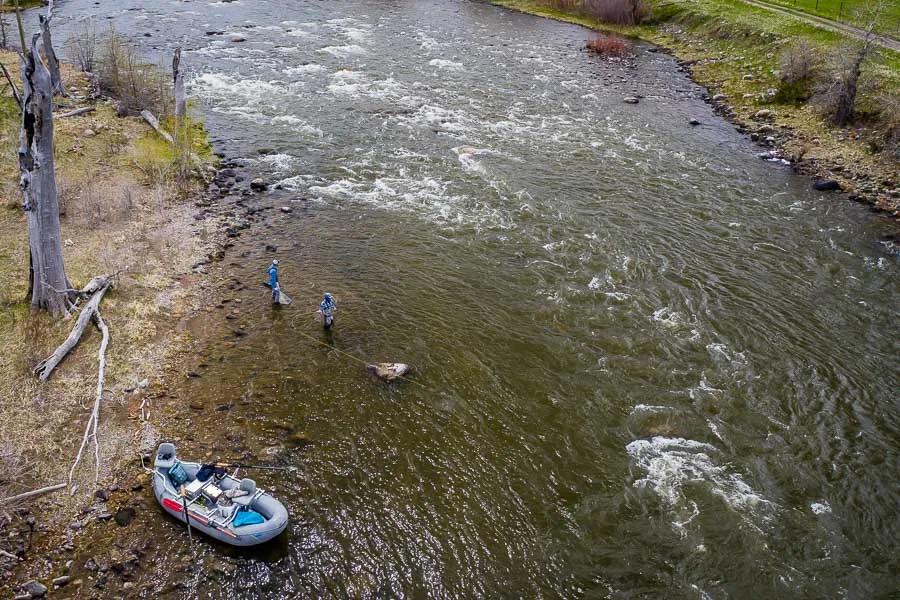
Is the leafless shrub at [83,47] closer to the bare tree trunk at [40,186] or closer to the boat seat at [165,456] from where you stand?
the bare tree trunk at [40,186]

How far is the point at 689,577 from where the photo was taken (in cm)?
1555

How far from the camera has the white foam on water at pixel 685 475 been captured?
1730cm

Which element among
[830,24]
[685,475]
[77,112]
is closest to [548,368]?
[685,475]

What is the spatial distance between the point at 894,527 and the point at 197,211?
2913 centimetres

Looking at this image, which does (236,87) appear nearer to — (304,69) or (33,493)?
(304,69)

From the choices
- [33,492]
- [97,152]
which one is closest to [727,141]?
[97,152]

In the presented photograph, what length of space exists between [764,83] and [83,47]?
174ft

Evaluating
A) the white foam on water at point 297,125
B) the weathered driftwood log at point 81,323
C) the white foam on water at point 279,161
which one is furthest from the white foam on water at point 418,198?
the weathered driftwood log at point 81,323

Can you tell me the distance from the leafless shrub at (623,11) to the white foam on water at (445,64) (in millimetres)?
23939

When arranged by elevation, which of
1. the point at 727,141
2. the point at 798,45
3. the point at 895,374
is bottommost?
the point at 895,374

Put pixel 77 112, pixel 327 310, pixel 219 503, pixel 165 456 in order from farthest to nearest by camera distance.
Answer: pixel 77 112 → pixel 327 310 → pixel 165 456 → pixel 219 503

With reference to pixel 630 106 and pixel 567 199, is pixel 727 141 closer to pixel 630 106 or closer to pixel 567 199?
pixel 630 106

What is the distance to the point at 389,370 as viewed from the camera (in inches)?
831

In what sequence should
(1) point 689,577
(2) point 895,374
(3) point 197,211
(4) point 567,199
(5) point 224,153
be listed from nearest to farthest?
(1) point 689,577 → (2) point 895,374 → (3) point 197,211 → (4) point 567,199 → (5) point 224,153
